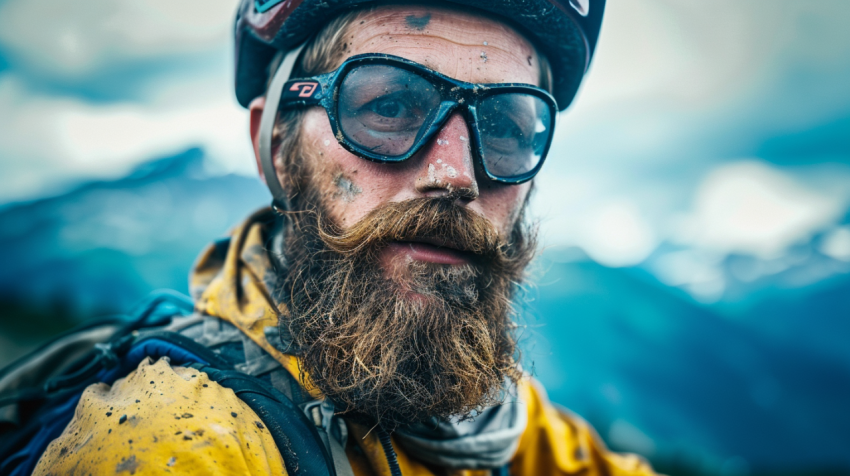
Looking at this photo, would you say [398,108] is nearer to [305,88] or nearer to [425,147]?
[425,147]

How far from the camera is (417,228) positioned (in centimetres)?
119

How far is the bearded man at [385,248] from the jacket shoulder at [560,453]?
64 centimetres

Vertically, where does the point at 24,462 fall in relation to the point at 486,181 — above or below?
below

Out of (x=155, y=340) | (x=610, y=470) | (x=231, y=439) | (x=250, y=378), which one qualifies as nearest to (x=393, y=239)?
(x=250, y=378)

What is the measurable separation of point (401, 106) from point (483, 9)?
0.48 metres

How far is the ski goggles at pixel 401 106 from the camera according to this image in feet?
4.09

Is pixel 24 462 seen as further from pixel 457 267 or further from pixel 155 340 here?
pixel 457 267

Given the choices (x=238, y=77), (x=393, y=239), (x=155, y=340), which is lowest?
(x=155, y=340)

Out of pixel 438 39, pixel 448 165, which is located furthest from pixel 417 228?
pixel 438 39

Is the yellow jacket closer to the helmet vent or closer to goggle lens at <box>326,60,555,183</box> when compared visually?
goggle lens at <box>326,60,555,183</box>

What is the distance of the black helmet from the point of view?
1.45 metres

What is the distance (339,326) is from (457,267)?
0.39 m

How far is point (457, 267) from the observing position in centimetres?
127

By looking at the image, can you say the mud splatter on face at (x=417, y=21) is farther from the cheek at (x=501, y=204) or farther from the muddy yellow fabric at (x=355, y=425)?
the muddy yellow fabric at (x=355, y=425)
